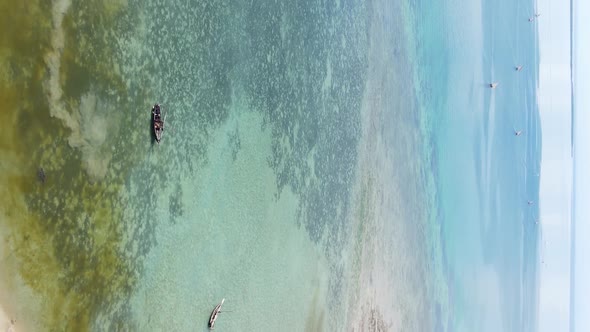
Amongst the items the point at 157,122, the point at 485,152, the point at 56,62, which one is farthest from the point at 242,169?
the point at 485,152

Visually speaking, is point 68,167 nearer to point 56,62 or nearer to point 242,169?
point 56,62

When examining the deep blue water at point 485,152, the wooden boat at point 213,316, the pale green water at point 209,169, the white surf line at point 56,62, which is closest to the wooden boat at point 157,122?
the pale green water at point 209,169

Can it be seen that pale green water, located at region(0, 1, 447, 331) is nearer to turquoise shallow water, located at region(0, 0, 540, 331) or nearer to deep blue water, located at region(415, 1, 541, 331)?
turquoise shallow water, located at region(0, 0, 540, 331)

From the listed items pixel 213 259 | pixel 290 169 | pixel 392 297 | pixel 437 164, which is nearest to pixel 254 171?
pixel 290 169

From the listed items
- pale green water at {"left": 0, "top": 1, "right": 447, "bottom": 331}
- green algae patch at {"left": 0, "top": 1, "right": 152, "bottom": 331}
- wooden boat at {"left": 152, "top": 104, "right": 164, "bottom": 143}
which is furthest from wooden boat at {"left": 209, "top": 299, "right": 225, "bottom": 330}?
wooden boat at {"left": 152, "top": 104, "right": 164, "bottom": 143}

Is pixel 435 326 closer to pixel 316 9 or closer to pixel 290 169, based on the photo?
pixel 290 169

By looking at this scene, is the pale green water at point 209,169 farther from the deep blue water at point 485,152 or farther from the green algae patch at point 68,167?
the deep blue water at point 485,152
